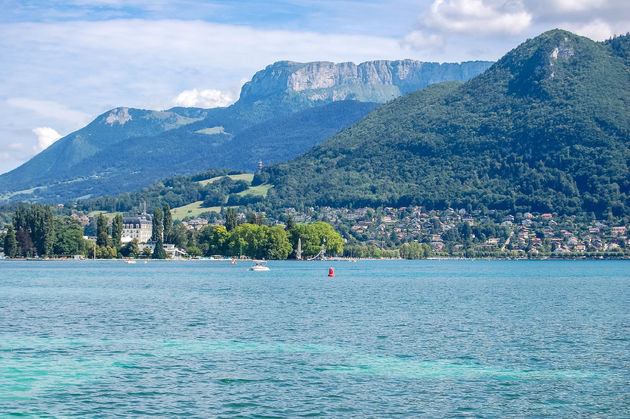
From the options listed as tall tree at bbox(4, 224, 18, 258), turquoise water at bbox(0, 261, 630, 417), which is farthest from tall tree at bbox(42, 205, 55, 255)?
turquoise water at bbox(0, 261, 630, 417)

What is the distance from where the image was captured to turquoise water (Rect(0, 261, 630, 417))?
1303 inches

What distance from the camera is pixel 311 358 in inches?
1720

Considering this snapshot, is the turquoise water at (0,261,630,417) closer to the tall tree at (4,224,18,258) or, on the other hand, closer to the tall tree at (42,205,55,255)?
the tall tree at (42,205,55,255)

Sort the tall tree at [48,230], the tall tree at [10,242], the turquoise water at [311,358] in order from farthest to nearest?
the tall tree at [10,242]
the tall tree at [48,230]
the turquoise water at [311,358]

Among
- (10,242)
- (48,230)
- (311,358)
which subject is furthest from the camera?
(10,242)

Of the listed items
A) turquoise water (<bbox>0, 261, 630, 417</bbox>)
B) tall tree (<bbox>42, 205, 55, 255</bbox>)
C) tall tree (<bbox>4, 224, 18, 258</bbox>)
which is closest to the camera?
turquoise water (<bbox>0, 261, 630, 417</bbox>)

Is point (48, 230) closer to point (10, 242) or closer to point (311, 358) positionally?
point (10, 242)

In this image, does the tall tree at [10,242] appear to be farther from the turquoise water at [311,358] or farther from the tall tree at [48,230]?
the turquoise water at [311,358]

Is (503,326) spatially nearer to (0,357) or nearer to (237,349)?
(237,349)

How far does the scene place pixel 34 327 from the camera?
5644 centimetres

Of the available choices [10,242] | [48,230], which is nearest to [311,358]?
[48,230]

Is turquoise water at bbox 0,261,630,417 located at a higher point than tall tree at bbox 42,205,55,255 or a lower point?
lower

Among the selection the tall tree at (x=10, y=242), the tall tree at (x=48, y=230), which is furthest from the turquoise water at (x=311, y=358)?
the tall tree at (x=10, y=242)

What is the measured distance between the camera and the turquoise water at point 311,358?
3309 centimetres
